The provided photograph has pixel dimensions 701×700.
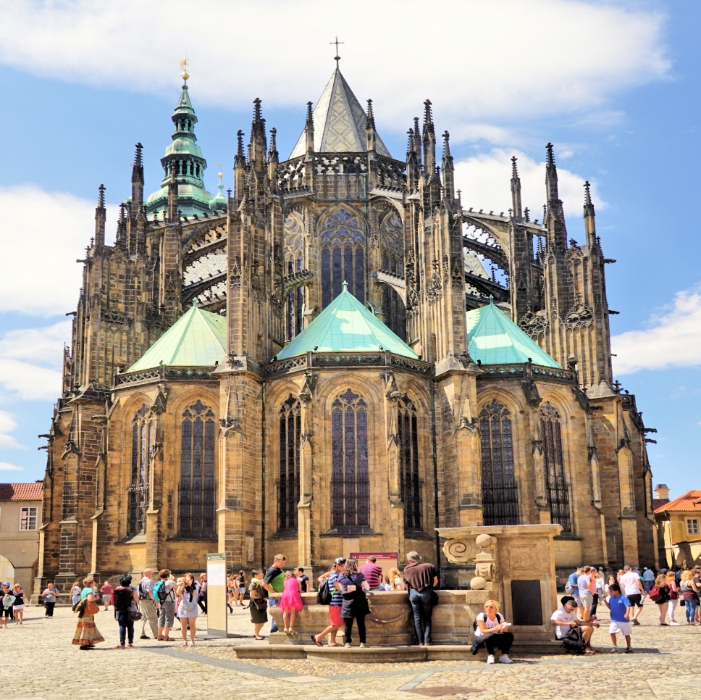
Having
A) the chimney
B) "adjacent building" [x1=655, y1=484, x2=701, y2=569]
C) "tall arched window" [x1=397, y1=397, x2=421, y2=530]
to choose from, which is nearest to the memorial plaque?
"tall arched window" [x1=397, y1=397, x2=421, y2=530]

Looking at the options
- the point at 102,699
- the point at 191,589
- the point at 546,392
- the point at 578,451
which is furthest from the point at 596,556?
the point at 102,699

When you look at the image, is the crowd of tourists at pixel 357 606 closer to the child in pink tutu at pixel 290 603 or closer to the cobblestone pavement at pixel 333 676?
the child in pink tutu at pixel 290 603

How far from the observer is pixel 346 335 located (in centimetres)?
4119

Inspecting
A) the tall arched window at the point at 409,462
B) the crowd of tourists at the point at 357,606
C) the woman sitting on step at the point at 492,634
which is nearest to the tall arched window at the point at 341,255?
the tall arched window at the point at 409,462

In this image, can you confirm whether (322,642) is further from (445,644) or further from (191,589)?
(191,589)

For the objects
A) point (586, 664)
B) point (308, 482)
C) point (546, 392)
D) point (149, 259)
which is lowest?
point (586, 664)

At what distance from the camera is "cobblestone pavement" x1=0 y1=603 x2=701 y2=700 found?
1285 centimetres

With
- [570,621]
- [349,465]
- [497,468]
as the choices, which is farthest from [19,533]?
[570,621]

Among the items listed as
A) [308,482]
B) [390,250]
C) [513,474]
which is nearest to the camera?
[308,482]

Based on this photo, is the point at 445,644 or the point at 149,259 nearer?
the point at 445,644

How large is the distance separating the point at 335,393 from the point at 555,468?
10143mm

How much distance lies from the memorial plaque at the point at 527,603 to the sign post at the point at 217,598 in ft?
23.8

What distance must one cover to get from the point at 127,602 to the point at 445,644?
707 cm

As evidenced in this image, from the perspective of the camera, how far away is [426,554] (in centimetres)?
3925
